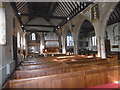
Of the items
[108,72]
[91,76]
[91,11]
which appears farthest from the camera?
[91,11]

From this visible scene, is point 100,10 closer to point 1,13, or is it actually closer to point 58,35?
point 1,13

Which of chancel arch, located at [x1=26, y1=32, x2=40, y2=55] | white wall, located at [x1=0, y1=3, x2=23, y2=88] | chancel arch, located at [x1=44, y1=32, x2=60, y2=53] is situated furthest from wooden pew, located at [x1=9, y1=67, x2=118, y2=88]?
chancel arch, located at [x1=26, y1=32, x2=40, y2=55]

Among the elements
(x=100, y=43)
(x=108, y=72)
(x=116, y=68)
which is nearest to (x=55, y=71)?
(x=108, y=72)

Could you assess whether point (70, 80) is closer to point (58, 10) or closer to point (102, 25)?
point (102, 25)

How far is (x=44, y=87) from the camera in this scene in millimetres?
1555

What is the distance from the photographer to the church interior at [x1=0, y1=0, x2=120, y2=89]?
1707mm

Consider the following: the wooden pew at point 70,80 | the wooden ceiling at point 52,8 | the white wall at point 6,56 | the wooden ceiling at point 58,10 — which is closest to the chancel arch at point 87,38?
the wooden ceiling at point 58,10

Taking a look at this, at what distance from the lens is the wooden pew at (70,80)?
4.81 ft

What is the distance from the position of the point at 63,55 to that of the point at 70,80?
19.8 ft

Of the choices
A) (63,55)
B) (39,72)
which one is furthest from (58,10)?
(39,72)

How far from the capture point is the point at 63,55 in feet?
25.3

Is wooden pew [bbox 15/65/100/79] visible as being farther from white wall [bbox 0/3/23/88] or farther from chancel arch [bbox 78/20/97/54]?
chancel arch [bbox 78/20/97/54]

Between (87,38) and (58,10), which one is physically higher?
(58,10)

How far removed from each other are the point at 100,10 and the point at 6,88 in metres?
5.52
